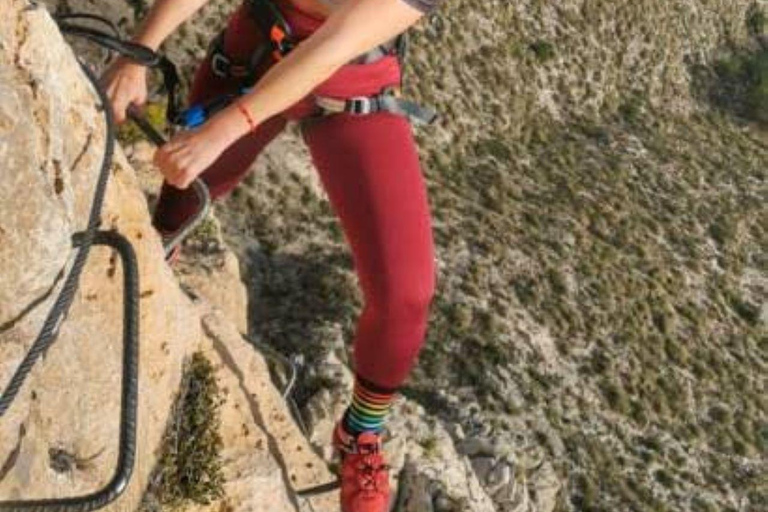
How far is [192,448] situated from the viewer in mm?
7055

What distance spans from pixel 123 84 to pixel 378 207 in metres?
1.99

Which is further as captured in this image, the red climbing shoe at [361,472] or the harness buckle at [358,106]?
the red climbing shoe at [361,472]

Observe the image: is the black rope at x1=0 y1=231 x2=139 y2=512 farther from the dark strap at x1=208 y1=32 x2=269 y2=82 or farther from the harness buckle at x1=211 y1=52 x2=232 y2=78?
the harness buckle at x1=211 y1=52 x2=232 y2=78

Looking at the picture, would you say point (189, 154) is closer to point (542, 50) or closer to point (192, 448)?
point (192, 448)

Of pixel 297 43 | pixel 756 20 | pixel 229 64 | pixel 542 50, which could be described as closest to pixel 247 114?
pixel 297 43

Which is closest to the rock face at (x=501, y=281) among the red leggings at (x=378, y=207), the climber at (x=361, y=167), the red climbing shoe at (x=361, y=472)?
the red climbing shoe at (x=361, y=472)

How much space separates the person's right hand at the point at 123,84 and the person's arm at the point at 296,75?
111 cm

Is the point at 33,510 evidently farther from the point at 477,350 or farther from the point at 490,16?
the point at 490,16

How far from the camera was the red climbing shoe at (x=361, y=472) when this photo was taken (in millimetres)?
8031

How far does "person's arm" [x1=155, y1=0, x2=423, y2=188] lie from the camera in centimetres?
566

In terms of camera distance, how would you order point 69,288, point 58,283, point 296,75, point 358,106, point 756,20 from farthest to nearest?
point 756,20 → point 358,106 → point 296,75 → point 58,283 → point 69,288

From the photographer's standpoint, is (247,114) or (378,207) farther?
(378,207)

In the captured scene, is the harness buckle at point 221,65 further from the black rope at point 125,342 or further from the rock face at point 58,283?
the black rope at point 125,342

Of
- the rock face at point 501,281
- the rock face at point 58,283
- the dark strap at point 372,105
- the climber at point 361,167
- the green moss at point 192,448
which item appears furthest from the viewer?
the dark strap at point 372,105
